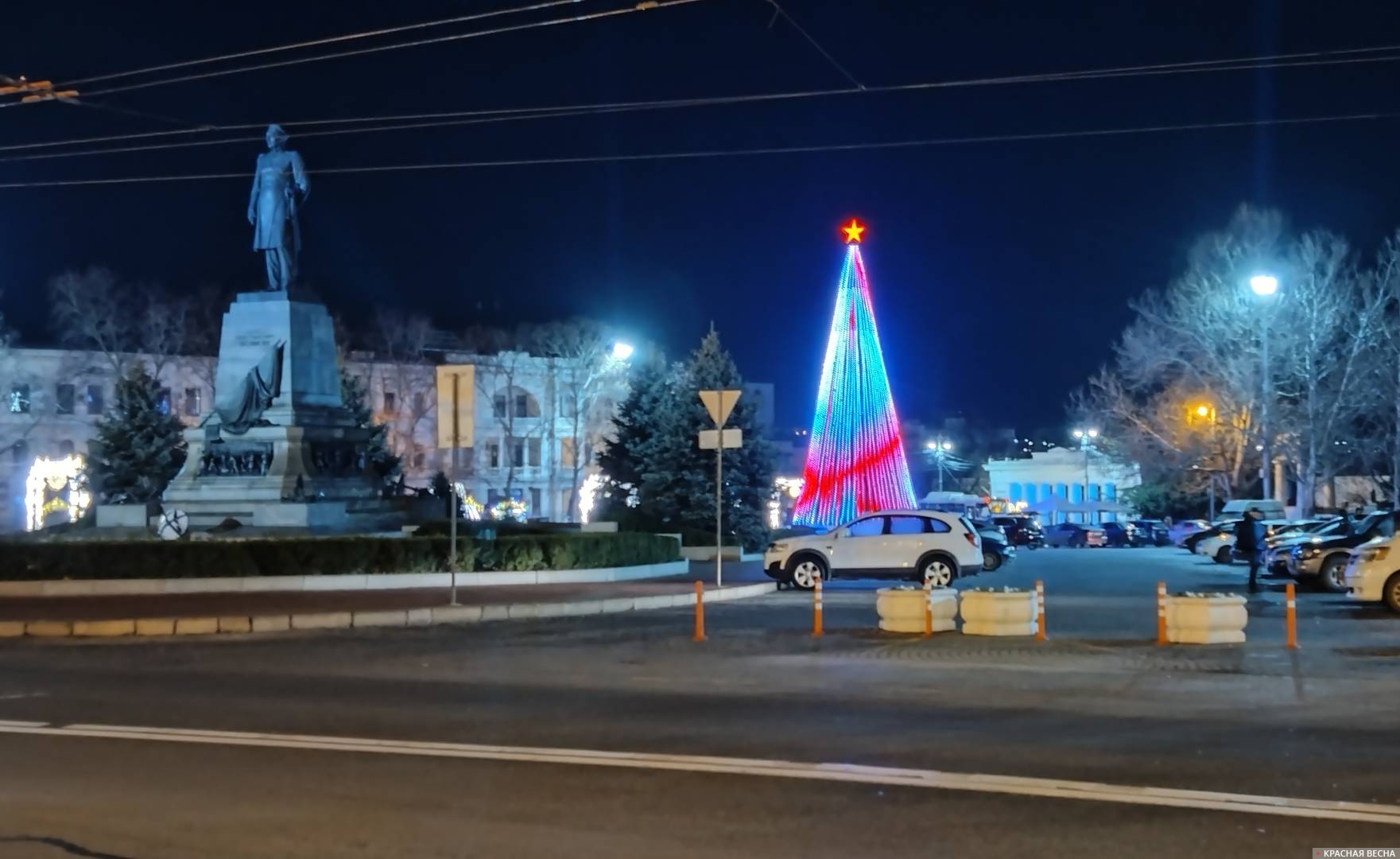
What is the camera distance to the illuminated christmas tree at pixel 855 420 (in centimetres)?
4616

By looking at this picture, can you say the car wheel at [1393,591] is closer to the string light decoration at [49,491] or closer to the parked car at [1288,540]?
the parked car at [1288,540]

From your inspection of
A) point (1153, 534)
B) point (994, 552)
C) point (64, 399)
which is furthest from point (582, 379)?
point (994, 552)

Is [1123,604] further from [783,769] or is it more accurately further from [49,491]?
[49,491]

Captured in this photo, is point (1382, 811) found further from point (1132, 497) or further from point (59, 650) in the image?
point (1132, 497)

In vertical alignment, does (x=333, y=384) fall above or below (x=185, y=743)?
above

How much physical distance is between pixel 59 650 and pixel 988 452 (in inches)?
4976

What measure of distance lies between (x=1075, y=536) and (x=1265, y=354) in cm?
2280

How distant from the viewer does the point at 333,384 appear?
3309 centimetres

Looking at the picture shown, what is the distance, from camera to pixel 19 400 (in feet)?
209

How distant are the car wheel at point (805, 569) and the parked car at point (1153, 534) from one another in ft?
132

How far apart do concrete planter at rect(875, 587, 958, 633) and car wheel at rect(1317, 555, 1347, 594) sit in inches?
472

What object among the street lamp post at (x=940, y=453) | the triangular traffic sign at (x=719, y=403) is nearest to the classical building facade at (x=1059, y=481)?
the street lamp post at (x=940, y=453)

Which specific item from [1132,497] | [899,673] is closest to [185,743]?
[899,673]

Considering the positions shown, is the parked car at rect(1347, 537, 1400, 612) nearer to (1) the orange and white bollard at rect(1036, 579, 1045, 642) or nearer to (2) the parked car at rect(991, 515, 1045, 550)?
(1) the orange and white bollard at rect(1036, 579, 1045, 642)
